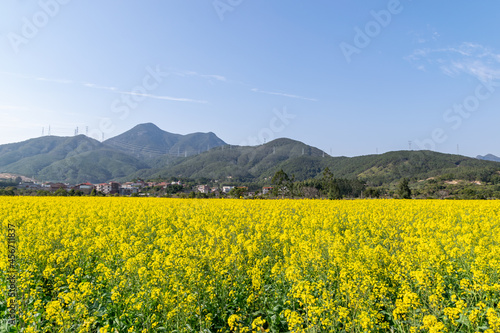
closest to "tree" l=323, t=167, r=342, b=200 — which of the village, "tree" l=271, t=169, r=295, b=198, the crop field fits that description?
"tree" l=271, t=169, r=295, b=198

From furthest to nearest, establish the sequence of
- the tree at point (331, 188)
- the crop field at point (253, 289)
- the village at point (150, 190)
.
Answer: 1. the tree at point (331, 188)
2. the village at point (150, 190)
3. the crop field at point (253, 289)

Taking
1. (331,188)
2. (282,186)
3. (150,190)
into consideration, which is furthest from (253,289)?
(150,190)

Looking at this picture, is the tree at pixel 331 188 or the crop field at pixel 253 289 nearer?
the crop field at pixel 253 289

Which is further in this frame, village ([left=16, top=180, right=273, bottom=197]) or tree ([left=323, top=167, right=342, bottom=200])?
tree ([left=323, top=167, right=342, bottom=200])

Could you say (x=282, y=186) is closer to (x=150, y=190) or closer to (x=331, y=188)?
(x=331, y=188)

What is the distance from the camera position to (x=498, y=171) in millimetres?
93125

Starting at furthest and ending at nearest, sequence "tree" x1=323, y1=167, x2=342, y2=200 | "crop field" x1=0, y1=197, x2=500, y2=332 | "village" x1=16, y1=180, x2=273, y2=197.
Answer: "tree" x1=323, y1=167, x2=342, y2=200 → "village" x1=16, y1=180, x2=273, y2=197 → "crop field" x1=0, y1=197, x2=500, y2=332

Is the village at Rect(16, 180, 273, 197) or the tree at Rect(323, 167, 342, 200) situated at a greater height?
the tree at Rect(323, 167, 342, 200)

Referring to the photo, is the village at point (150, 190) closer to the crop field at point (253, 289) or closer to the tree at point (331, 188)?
the tree at point (331, 188)

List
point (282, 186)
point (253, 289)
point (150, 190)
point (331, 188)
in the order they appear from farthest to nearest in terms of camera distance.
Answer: point (150, 190) → point (282, 186) → point (331, 188) → point (253, 289)

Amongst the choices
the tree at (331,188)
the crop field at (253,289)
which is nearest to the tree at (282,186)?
the tree at (331,188)

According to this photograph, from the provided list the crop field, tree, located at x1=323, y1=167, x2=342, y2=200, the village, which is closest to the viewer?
the crop field

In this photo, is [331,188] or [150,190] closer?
[331,188]

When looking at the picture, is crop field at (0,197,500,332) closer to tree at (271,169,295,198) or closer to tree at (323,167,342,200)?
tree at (323,167,342,200)
